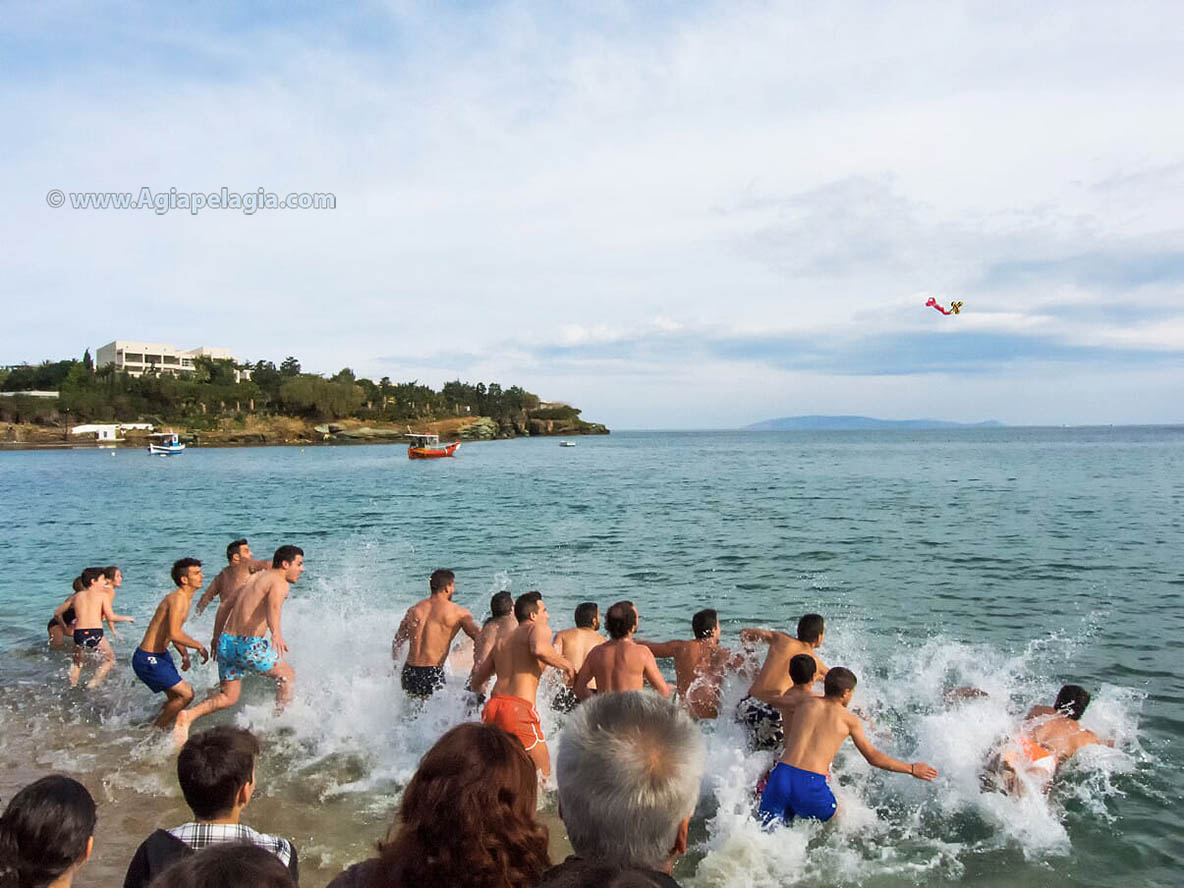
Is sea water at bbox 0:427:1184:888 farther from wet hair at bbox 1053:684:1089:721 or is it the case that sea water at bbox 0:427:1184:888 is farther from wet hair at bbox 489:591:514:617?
wet hair at bbox 489:591:514:617

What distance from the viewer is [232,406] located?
114500mm

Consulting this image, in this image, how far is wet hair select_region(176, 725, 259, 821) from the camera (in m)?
3.27

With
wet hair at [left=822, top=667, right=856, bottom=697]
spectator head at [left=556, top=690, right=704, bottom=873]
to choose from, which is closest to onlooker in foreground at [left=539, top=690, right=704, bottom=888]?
spectator head at [left=556, top=690, right=704, bottom=873]

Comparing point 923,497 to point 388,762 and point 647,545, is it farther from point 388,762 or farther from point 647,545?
point 388,762

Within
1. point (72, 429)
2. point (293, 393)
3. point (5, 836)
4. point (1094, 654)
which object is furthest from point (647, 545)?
point (293, 393)

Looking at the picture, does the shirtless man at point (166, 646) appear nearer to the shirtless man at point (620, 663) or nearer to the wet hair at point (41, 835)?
the shirtless man at point (620, 663)

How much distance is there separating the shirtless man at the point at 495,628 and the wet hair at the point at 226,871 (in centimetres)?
565

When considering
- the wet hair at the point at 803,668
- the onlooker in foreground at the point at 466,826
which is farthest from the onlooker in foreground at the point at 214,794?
the wet hair at the point at 803,668

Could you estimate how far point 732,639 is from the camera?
1206 centimetres

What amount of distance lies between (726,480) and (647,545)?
2745 centimetres

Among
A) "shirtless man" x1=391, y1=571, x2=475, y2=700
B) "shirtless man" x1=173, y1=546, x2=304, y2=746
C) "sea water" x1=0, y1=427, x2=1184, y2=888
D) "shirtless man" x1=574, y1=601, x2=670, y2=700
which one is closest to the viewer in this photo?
"sea water" x1=0, y1=427, x2=1184, y2=888

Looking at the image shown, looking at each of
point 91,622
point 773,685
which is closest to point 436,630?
point 773,685

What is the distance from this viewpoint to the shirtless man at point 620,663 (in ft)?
22.6

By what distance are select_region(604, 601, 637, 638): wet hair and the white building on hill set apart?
425 ft
